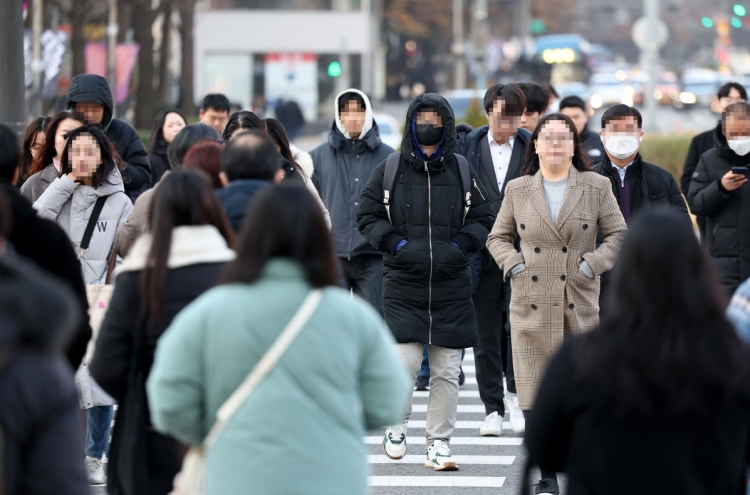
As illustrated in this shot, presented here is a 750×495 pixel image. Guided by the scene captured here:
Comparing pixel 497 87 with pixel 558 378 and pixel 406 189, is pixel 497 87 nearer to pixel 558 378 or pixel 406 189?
pixel 406 189

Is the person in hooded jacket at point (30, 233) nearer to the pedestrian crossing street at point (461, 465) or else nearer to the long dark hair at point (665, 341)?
the long dark hair at point (665, 341)

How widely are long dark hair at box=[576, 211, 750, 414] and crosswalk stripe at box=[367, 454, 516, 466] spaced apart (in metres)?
4.32

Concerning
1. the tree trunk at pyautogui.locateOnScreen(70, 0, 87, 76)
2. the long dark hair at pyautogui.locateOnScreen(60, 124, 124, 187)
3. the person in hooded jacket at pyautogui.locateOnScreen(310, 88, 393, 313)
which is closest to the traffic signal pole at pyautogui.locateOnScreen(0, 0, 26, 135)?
the person in hooded jacket at pyautogui.locateOnScreen(310, 88, 393, 313)

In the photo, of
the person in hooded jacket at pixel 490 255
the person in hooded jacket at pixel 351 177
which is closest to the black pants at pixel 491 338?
the person in hooded jacket at pixel 490 255

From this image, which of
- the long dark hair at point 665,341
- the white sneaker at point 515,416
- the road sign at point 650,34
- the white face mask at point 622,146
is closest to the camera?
the long dark hair at point 665,341

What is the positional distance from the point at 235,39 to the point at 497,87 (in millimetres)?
42704

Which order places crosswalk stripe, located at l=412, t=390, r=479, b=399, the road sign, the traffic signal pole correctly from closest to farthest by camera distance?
1. crosswalk stripe, located at l=412, t=390, r=479, b=399
2. the traffic signal pole
3. the road sign

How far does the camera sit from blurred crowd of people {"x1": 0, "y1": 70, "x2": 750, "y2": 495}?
120 inches

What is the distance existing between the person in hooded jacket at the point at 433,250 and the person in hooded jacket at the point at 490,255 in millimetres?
1115

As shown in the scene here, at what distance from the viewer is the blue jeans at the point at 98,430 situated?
6867 millimetres

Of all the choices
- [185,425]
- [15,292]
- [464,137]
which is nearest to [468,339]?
[464,137]

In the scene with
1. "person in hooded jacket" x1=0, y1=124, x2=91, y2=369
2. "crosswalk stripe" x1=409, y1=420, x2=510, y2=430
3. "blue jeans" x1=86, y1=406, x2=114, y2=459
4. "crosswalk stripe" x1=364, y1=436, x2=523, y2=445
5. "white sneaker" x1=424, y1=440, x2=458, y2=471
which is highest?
"person in hooded jacket" x1=0, y1=124, x2=91, y2=369

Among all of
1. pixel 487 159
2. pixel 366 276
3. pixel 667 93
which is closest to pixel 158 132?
pixel 366 276

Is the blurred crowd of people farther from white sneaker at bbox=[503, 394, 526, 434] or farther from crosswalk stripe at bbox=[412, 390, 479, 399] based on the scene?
crosswalk stripe at bbox=[412, 390, 479, 399]
